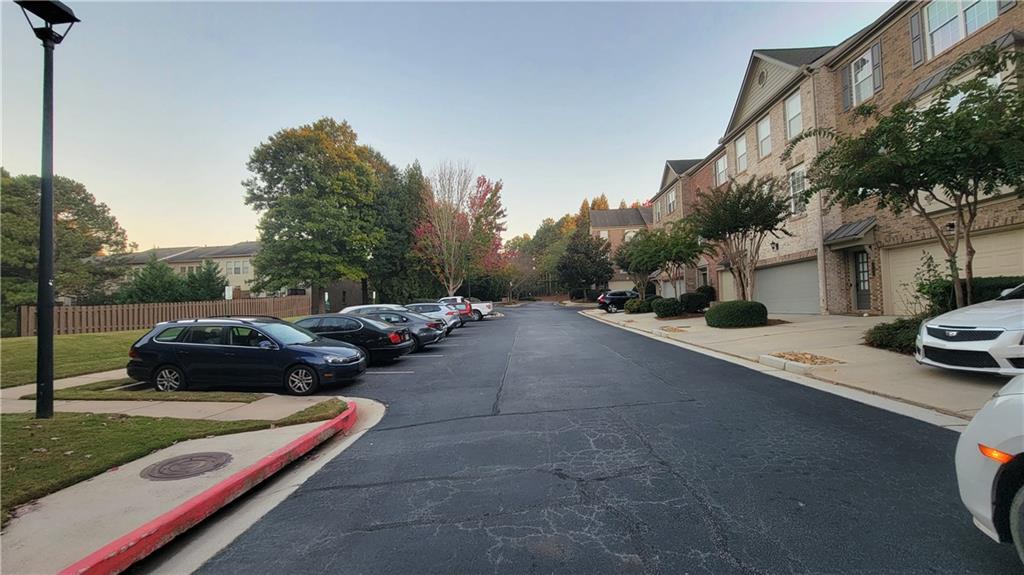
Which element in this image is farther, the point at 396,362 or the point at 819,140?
the point at 819,140

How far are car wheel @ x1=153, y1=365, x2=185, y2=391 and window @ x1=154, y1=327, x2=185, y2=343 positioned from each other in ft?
1.69

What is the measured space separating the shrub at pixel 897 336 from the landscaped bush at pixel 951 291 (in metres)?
0.90

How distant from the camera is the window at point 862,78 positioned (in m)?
16.7

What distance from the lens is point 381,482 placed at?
431 cm

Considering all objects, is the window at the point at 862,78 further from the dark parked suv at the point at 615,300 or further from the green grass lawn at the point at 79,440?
the green grass lawn at the point at 79,440

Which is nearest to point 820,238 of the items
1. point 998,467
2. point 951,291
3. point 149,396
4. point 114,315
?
point 951,291

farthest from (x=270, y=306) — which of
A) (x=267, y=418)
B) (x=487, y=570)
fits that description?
(x=487, y=570)

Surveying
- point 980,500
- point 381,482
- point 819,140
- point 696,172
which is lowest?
point 381,482

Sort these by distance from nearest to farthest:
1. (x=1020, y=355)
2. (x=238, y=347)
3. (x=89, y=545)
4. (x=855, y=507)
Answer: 1. (x=89, y=545)
2. (x=855, y=507)
3. (x=1020, y=355)
4. (x=238, y=347)

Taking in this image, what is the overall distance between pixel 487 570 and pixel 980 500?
2718 millimetres

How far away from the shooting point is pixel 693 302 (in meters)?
24.4

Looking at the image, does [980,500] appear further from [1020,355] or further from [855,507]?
[1020,355]

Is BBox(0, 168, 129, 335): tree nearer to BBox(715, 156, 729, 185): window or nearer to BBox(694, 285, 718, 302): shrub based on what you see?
BBox(694, 285, 718, 302): shrub

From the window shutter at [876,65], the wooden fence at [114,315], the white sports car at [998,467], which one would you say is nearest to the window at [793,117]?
the window shutter at [876,65]
